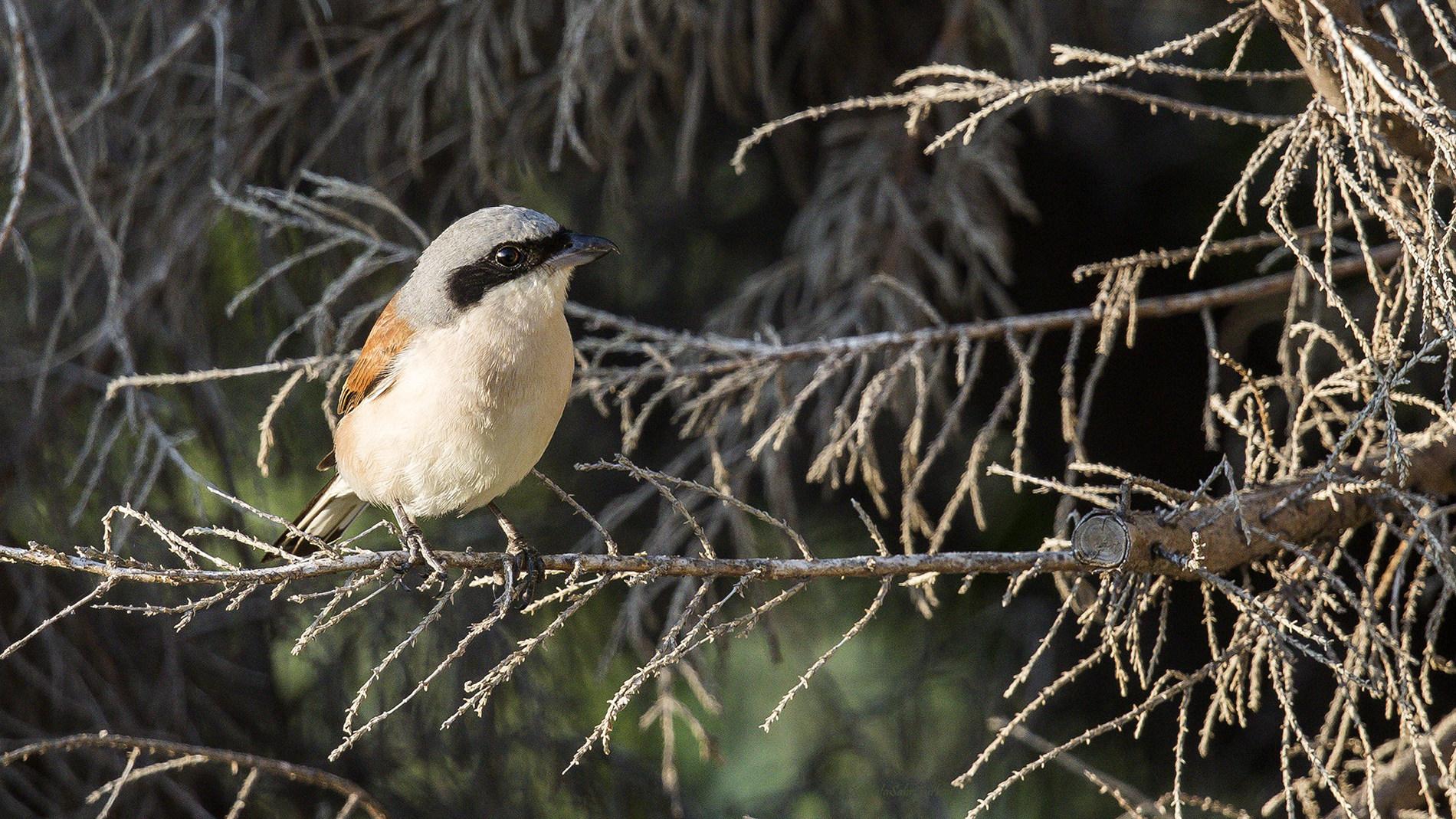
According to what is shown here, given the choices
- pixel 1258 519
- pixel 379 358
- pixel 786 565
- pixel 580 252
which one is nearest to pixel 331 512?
pixel 379 358

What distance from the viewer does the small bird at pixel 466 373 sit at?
2547 millimetres

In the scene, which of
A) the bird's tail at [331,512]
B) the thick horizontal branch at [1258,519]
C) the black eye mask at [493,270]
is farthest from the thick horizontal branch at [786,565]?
the bird's tail at [331,512]

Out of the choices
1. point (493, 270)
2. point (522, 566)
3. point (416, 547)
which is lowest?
point (522, 566)

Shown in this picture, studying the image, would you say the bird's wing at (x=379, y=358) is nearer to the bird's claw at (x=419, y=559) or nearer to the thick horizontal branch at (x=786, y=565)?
the bird's claw at (x=419, y=559)

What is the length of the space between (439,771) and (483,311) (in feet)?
5.89

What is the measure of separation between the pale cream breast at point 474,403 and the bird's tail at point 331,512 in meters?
0.46

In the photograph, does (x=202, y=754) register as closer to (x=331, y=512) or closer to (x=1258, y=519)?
(x=331, y=512)

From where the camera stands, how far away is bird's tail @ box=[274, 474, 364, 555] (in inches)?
124

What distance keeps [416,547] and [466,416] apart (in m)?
0.31

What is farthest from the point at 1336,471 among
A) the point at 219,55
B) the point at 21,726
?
the point at 21,726

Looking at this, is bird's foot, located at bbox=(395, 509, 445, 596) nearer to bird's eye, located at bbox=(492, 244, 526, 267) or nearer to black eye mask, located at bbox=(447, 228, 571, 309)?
black eye mask, located at bbox=(447, 228, 571, 309)

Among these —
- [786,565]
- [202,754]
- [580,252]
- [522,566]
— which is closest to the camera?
[786,565]

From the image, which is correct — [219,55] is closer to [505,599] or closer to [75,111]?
[75,111]

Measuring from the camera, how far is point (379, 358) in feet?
9.39
